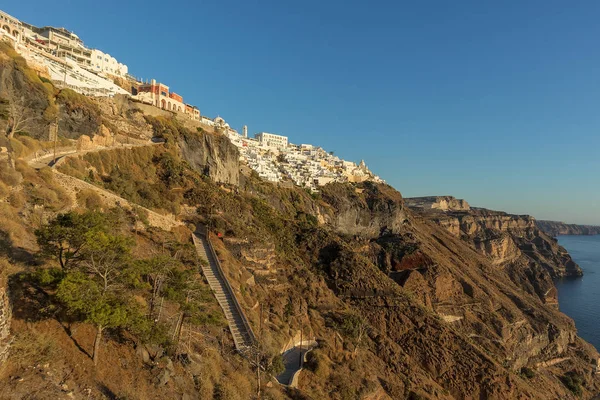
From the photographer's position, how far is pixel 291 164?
89.2 m

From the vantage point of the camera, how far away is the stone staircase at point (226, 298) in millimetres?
18594

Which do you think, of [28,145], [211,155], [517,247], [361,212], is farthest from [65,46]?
[517,247]

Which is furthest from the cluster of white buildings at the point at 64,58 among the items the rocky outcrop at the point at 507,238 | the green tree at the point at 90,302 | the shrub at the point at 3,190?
the rocky outcrop at the point at 507,238

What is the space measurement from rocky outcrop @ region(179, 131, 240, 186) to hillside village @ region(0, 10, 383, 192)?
5959mm

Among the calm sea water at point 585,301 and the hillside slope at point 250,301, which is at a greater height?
the hillside slope at point 250,301

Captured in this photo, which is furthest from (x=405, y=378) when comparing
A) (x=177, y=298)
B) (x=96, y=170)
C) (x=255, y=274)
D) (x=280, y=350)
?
(x=96, y=170)

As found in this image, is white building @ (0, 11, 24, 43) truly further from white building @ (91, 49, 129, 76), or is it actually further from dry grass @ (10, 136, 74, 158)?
dry grass @ (10, 136, 74, 158)

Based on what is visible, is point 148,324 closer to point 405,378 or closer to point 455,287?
point 405,378

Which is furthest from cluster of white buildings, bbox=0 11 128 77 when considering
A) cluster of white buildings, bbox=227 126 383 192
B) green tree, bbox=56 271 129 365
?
green tree, bbox=56 271 129 365

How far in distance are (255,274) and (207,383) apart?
48.4 feet

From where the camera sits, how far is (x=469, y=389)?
31.6 m

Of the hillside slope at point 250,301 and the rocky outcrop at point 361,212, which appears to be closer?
the hillside slope at point 250,301

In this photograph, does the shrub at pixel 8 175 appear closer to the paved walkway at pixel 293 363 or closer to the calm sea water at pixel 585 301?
the paved walkway at pixel 293 363

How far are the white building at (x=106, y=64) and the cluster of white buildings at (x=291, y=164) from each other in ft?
82.6
